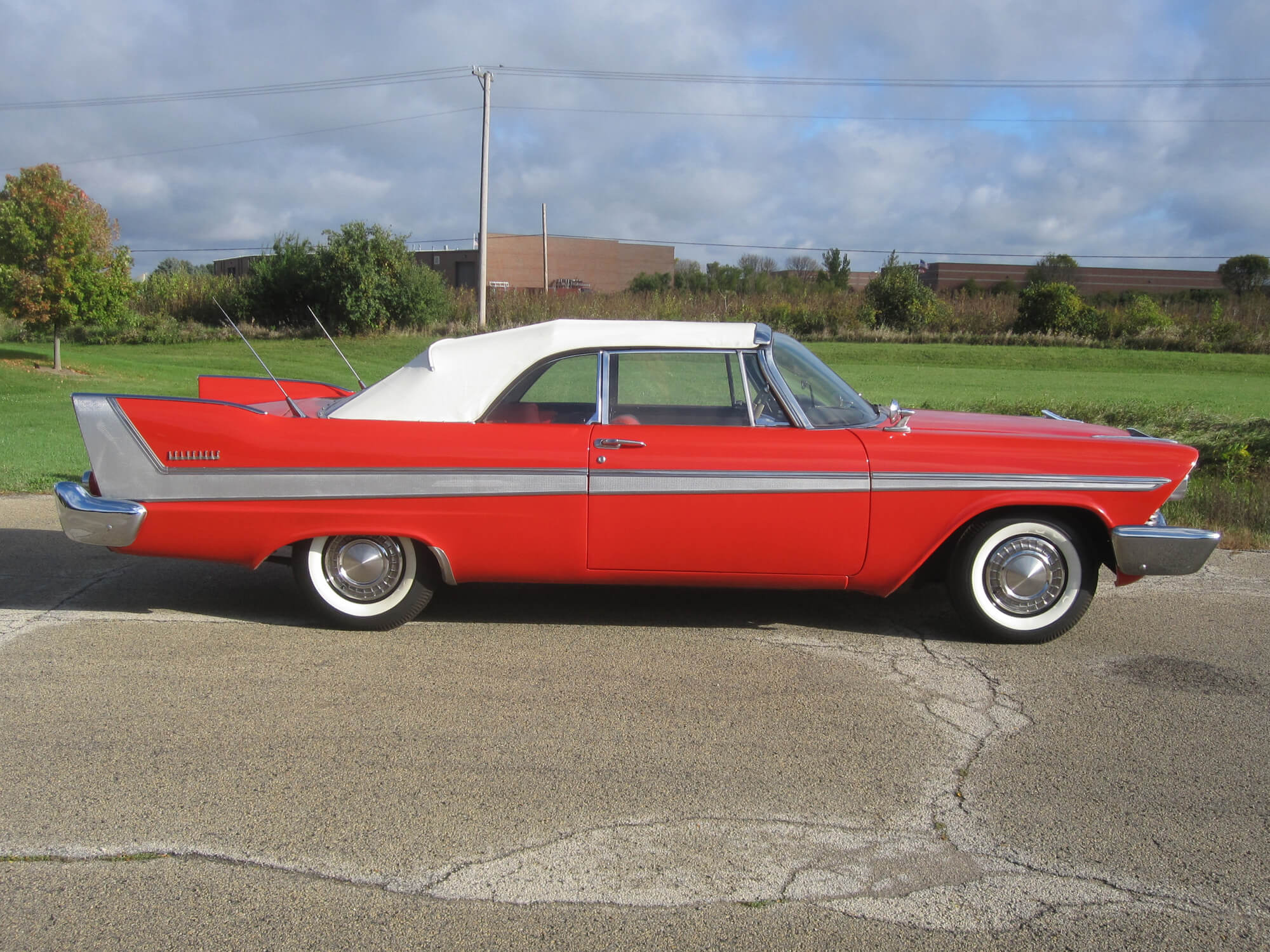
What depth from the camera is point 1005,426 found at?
209 inches

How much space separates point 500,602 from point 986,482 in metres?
2.65

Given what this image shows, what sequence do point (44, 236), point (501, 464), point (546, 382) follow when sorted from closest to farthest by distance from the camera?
point (501, 464) < point (546, 382) < point (44, 236)

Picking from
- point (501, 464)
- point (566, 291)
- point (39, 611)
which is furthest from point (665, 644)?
point (566, 291)

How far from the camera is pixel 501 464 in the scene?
15.6 ft

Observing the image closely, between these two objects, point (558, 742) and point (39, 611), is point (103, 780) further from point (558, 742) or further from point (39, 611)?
point (39, 611)

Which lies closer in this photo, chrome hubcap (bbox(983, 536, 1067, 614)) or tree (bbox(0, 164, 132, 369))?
chrome hubcap (bbox(983, 536, 1067, 614))

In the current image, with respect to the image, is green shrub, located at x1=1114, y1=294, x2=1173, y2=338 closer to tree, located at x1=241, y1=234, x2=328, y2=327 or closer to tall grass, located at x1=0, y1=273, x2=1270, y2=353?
tall grass, located at x1=0, y1=273, x2=1270, y2=353

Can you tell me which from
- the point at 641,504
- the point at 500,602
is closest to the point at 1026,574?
the point at 641,504

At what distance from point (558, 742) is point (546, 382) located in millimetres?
1995

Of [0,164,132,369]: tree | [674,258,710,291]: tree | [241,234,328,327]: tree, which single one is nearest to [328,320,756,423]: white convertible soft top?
[0,164,132,369]: tree

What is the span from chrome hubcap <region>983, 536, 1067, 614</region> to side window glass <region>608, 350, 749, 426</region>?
1.39 meters

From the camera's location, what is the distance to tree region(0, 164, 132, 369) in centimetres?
2217

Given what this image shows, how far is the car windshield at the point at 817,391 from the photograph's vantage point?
5.05 meters

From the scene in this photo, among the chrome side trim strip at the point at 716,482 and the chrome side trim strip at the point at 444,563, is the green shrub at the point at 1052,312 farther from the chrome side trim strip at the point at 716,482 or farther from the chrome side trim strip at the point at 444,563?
the chrome side trim strip at the point at 444,563
